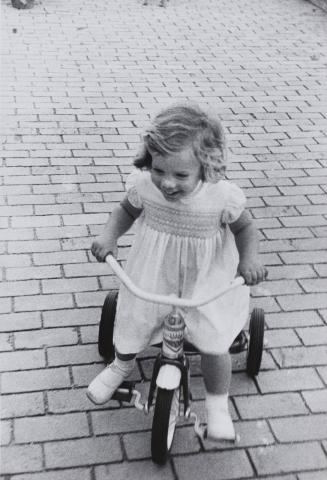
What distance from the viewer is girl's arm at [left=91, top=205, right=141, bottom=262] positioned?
2.68 metres

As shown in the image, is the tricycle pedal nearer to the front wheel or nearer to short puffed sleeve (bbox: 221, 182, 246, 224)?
the front wheel

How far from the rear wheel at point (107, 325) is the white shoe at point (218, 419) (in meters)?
0.61

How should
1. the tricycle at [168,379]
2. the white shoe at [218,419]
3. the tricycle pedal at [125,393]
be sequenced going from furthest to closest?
1. the tricycle pedal at [125,393]
2. the white shoe at [218,419]
3. the tricycle at [168,379]

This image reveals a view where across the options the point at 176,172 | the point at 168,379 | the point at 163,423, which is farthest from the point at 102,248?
the point at 163,423

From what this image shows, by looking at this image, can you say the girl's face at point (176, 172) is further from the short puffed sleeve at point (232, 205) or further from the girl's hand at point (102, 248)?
the girl's hand at point (102, 248)

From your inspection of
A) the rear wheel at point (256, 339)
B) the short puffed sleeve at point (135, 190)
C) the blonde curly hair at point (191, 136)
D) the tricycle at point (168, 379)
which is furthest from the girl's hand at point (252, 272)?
the rear wheel at point (256, 339)

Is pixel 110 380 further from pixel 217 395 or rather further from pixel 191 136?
pixel 191 136

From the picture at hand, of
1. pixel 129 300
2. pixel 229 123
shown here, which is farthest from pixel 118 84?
pixel 129 300

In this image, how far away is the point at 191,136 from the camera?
2.45 meters

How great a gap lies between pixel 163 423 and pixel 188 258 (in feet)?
2.10

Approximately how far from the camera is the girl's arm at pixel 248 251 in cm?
260

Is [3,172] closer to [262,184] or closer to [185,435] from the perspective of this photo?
[262,184]

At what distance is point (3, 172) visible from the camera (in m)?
4.95

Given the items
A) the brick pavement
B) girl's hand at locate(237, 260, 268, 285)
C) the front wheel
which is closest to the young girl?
girl's hand at locate(237, 260, 268, 285)
